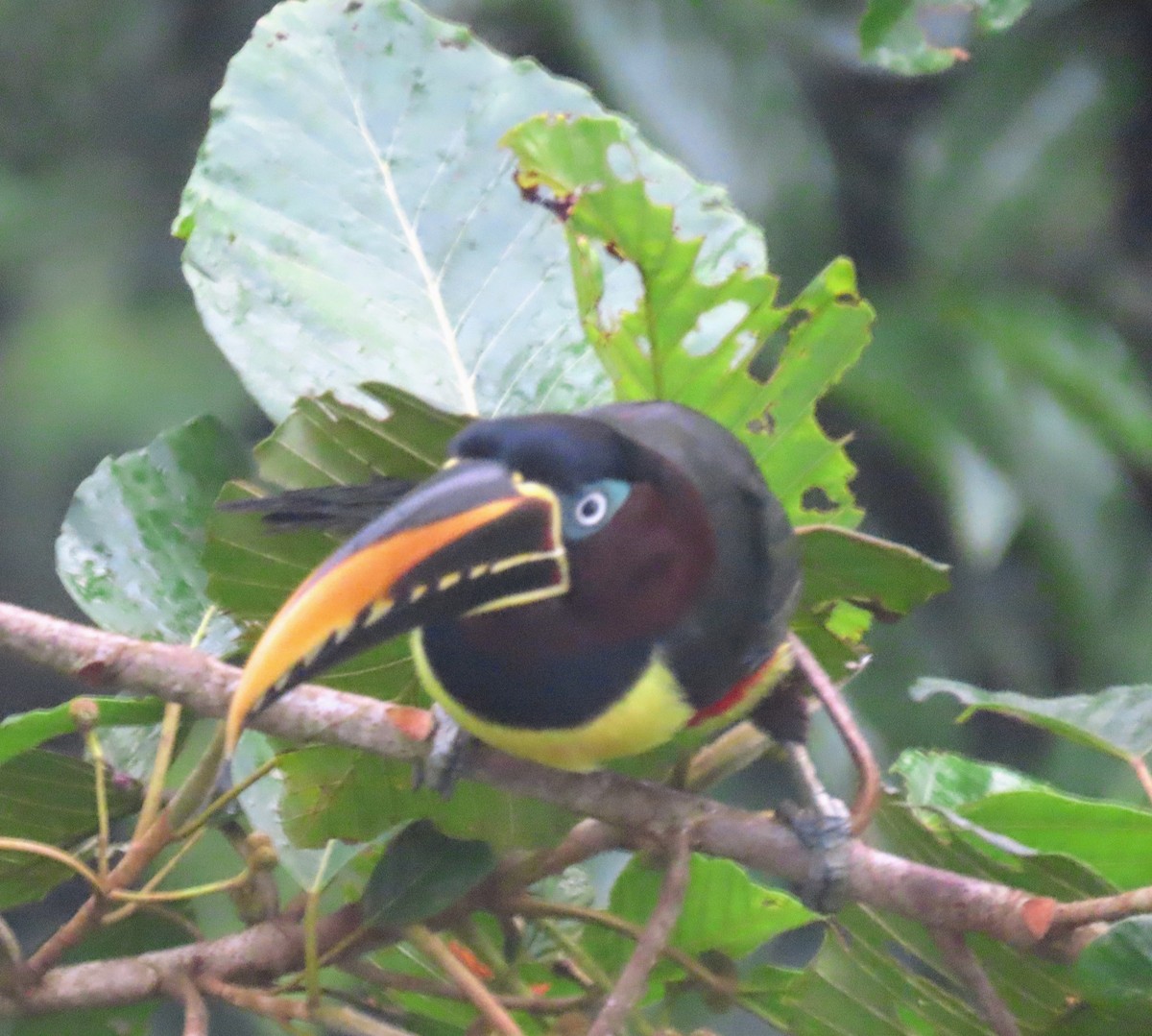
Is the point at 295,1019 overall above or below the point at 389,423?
below

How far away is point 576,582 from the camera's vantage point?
2.26 feet

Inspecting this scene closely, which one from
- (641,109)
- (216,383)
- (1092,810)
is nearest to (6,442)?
(216,383)

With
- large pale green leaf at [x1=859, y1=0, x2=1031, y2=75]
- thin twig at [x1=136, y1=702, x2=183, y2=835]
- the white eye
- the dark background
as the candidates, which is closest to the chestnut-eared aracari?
the white eye

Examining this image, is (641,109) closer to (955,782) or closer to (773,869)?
(955,782)

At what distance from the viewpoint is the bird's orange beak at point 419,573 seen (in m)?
0.53

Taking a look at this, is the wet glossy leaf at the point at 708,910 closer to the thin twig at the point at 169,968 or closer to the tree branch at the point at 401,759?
the tree branch at the point at 401,759

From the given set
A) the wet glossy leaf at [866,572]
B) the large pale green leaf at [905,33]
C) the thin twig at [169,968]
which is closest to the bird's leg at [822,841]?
the wet glossy leaf at [866,572]

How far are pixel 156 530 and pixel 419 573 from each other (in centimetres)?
29

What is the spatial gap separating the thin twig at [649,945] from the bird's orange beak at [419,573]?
0.13 m

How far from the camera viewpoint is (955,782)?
Result: 0.80m

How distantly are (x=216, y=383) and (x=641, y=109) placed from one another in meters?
0.58

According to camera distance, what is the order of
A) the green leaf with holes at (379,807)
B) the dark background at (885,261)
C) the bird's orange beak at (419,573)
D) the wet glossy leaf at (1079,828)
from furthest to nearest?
the dark background at (885,261), the green leaf with holes at (379,807), the wet glossy leaf at (1079,828), the bird's orange beak at (419,573)

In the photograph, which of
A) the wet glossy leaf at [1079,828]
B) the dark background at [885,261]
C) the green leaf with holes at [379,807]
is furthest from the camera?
the dark background at [885,261]

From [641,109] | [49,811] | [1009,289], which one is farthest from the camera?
[1009,289]
